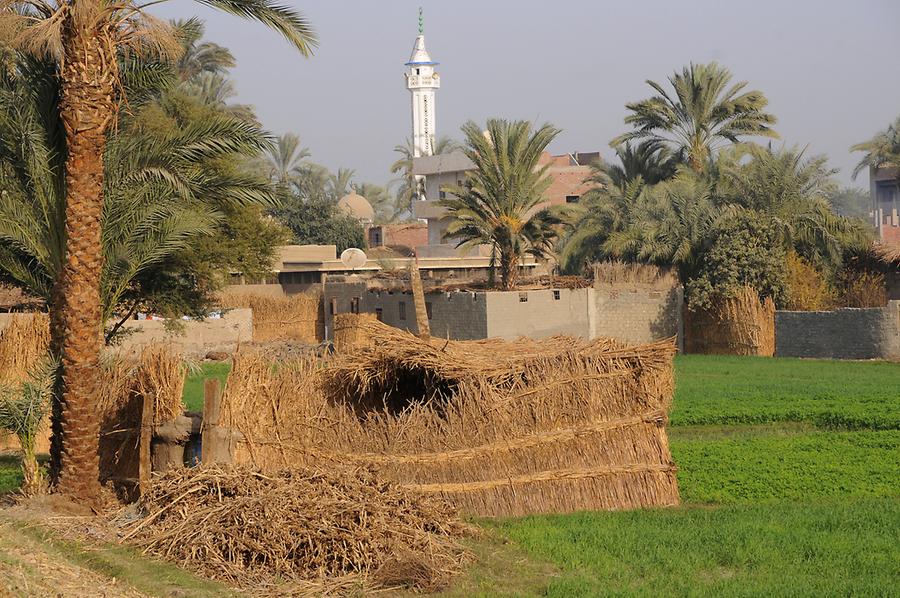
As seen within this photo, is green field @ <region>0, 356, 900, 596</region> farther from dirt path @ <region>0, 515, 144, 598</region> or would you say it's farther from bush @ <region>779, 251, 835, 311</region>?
bush @ <region>779, 251, 835, 311</region>

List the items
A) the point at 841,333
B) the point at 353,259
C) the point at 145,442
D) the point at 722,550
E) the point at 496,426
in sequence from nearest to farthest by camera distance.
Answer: the point at 722,550 → the point at 496,426 → the point at 145,442 → the point at 841,333 → the point at 353,259

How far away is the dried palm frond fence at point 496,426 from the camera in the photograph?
493 inches

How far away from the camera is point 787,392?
24.6 metres

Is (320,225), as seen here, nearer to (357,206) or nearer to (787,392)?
(357,206)

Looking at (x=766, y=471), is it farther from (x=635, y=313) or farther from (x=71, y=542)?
(x=635, y=313)

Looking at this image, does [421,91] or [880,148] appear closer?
[880,148]

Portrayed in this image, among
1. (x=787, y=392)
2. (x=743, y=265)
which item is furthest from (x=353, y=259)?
(x=787, y=392)

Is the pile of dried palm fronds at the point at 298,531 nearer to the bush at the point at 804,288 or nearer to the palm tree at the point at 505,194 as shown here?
the palm tree at the point at 505,194

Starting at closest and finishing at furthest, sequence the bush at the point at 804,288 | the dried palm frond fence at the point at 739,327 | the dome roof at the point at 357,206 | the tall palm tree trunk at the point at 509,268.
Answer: the dried palm frond fence at the point at 739,327 → the bush at the point at 804,288 → the tall palm tree trunk at the point at 509,268 → the dome roof at the point at 357,206

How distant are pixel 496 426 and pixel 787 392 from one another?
13689 millimetres

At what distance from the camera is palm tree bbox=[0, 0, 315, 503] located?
503 inches

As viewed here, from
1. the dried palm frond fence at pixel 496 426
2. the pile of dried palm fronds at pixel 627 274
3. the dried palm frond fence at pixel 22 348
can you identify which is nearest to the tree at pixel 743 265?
the pile of dried palm fronds at pixel 627 274

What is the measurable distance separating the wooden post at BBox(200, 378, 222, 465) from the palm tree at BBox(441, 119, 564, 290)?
25511 millimetres

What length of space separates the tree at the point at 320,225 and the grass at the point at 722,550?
5881 cm
